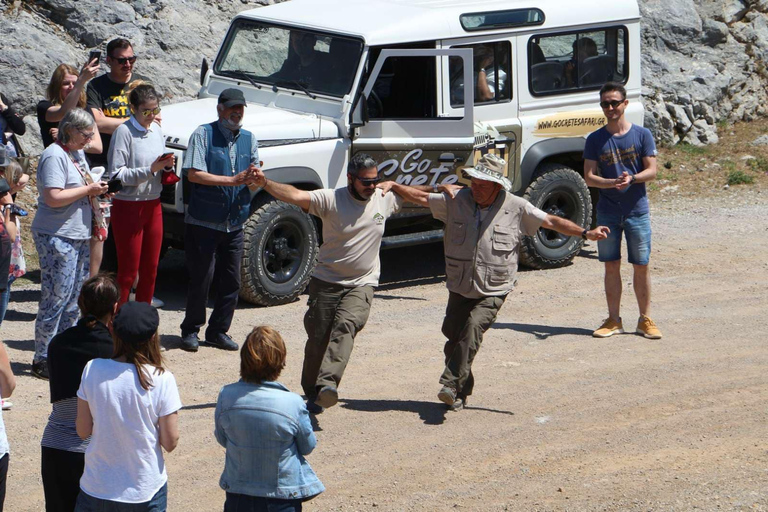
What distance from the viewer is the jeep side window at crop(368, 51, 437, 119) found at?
9.31 metres

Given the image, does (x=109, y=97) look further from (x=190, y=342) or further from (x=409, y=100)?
(x=409, y=100)

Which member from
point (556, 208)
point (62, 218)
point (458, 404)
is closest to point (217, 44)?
point (556, 208)

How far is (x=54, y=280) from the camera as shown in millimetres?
6773

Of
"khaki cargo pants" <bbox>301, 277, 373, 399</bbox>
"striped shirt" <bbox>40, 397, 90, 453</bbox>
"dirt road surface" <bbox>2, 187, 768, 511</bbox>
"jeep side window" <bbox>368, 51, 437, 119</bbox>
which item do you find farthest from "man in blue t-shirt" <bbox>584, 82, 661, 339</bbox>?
"striped shirt" <bbox>40, 397, 90, 453</bbox>

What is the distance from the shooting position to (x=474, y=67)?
9703mm

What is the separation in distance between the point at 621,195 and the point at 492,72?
85.8 inches

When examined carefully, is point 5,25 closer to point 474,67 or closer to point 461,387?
Result: point 474,67

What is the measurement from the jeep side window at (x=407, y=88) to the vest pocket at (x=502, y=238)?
3061 mm

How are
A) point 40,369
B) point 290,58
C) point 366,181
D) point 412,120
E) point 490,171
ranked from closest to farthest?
point 366,181
point 490,171
point 40,369
point 412,120
point 290,58

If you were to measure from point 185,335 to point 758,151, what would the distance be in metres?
10.7

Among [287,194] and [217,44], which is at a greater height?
[217,44]

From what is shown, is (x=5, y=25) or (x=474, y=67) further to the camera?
(x=5, y=25)

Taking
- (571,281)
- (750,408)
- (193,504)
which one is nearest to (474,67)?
(571,281)

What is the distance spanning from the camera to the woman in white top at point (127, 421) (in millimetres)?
3992
